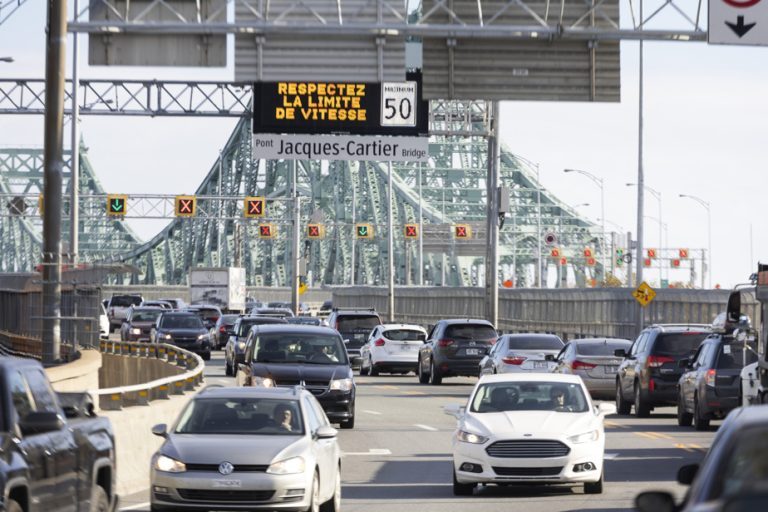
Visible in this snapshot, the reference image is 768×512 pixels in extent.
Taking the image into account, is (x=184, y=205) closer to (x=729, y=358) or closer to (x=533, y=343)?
(x=533, y=343)

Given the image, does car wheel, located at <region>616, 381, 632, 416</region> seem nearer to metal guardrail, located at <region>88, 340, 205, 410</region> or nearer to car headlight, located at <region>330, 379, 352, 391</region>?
car headlight, located at <region>330, 379, 352, 391</region>

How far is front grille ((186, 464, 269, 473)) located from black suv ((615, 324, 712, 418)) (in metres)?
17.2

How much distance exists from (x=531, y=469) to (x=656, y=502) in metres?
11.1

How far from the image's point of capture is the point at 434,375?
144 feet

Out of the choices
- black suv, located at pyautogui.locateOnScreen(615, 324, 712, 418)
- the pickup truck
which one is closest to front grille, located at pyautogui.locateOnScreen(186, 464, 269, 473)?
the pickup truck

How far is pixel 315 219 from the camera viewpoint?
112000mm

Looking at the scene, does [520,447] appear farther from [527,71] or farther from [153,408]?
[527,71]

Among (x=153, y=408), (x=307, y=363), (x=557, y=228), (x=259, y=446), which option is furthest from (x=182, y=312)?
(x=557, y=228)

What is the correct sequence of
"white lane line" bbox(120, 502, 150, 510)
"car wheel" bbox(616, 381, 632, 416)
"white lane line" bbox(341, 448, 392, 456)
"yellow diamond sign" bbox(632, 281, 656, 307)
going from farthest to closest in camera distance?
"yellow diamond sign" bbox(632, 281, 656, 307)
"car wheel" bbox(616, 381, 632, 416)
"white lane line" bbox(341, 448, 392, 456)
"white lane line" bbox(120, 502, 150, 510)

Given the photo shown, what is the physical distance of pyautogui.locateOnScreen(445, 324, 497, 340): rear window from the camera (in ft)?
140

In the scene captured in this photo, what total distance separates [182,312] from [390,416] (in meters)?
26.4

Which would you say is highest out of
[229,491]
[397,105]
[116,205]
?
[397,105]

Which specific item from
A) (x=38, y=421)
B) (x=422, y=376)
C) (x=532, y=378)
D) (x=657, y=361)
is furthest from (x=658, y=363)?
(x=38, y=421)

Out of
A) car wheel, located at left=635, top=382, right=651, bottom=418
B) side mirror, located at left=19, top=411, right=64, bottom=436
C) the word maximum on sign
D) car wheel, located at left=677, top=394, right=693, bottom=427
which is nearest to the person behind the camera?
side mirror, located at left=19, top=411, right=64, bottom=436
